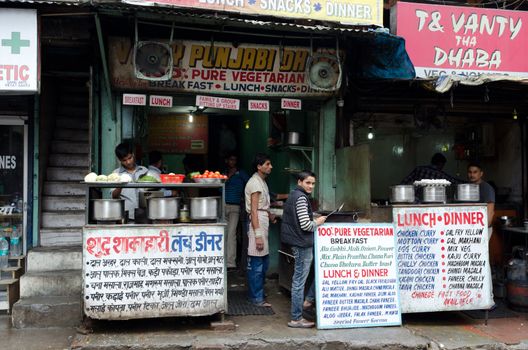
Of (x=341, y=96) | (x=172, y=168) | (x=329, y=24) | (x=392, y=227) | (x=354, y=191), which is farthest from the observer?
(x=172, y=168)

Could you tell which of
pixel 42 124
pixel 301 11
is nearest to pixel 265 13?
pixel 301 11

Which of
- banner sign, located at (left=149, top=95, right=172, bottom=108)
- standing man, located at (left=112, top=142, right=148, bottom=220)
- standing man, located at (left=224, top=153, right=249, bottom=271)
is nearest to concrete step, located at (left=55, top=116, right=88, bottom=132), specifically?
banner sign, located at (left=149, top=95, right=172, bottom=108)

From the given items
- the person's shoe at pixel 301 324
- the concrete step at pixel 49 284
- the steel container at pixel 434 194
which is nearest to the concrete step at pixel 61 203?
the concrete step at pixel 49 284

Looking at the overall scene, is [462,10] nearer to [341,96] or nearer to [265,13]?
[341,96]

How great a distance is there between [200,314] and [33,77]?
339cm

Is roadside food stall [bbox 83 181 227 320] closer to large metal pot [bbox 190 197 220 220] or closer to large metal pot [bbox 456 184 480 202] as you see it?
large metal pot [bbox 190 197 220 220]

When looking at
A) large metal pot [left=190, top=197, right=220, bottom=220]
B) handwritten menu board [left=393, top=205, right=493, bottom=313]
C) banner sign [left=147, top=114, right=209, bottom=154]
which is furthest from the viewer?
banner sign [left=147, top=114, right=209, bottom=154]

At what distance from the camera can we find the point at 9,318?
246 inches

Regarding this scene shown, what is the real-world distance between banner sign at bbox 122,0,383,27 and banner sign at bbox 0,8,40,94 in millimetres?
1524

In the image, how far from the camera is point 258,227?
639cm

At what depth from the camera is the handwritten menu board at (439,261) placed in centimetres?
602

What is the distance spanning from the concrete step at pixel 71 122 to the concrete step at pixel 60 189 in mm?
1229

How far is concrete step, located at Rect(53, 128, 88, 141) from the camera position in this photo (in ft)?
26.9

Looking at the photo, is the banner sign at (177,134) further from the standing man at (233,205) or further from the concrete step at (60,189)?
the concrete step at (60,189)
